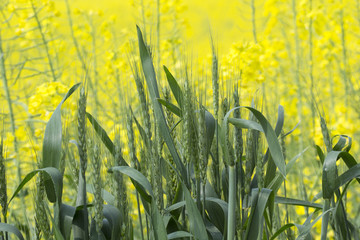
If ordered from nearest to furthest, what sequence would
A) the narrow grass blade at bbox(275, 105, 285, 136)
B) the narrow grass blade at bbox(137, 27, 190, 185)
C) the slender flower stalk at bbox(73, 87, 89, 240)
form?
1. the slender flower stalk at bbox(73, 87, 89, 240)
2. the narrow grass blade at bbox(137, 27, 190, 185)
3. the narrow grass blade at bbox(275, 105, 285, 136)

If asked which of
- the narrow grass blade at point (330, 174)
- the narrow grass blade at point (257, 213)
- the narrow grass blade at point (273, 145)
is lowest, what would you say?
the narrow grass blade at point (257, 213)

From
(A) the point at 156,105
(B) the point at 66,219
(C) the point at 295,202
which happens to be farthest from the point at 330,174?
(B) the point at 66,219

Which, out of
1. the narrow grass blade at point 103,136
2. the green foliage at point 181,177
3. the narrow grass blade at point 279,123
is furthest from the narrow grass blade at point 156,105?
the narrow grass blade at point 279,123

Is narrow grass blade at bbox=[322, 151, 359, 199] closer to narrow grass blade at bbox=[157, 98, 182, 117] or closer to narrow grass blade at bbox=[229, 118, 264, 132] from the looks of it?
narrow grass blade at bbox=[229, 118, 264, 132]

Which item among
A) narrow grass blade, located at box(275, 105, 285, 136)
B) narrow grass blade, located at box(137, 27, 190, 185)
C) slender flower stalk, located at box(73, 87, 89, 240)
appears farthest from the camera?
narrow grass blade, located at box(275, 105, 285, 136)

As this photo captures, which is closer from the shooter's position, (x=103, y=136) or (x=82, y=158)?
(x=82, y=158)

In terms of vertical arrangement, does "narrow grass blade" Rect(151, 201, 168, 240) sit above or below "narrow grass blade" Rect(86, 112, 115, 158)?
below

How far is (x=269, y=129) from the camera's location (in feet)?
2.89

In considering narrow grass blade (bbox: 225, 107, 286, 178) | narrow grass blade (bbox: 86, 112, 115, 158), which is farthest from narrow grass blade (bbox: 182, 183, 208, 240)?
narrow grass blade (bbox: 86, 112, 115, 158)

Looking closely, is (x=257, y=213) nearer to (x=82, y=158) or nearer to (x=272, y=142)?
(x=272, y=142)

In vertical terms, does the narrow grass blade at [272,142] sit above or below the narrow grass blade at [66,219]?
above

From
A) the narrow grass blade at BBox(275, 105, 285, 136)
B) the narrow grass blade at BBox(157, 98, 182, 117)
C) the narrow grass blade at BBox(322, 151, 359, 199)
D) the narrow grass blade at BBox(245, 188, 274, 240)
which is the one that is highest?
the narrow grass blade at BBox(157, 98, 182, 117)

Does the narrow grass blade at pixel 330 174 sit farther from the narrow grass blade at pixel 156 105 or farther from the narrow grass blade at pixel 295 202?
the narrow grass blade at pixel 156 105

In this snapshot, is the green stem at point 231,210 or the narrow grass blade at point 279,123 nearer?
the green stem at point 231,210
